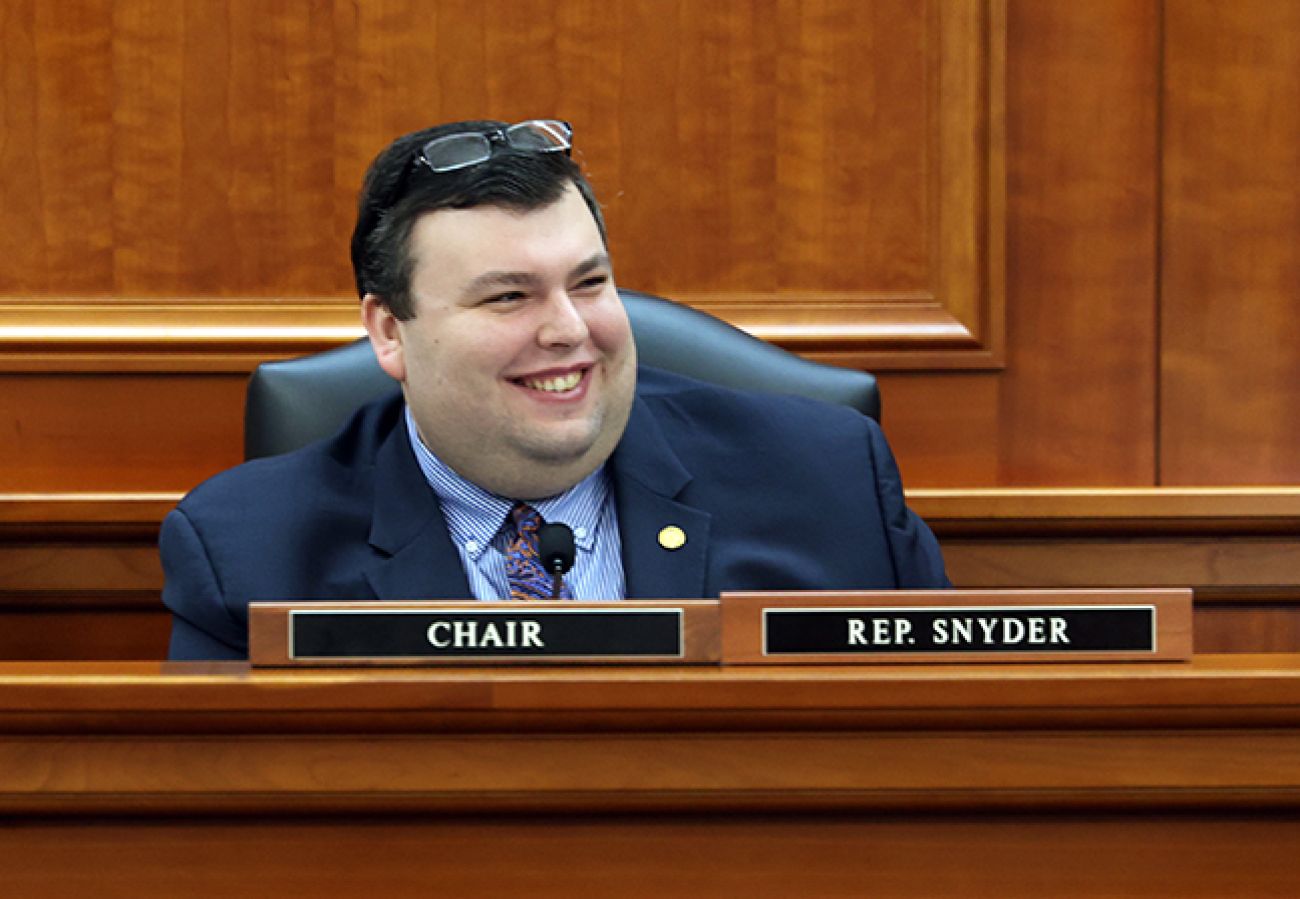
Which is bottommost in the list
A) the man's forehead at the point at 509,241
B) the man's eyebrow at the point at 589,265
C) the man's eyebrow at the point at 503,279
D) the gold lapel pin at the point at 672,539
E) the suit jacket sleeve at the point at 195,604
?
the suit jacket sleeve at the point at 195,604

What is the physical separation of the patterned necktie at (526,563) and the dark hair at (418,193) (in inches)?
8.9

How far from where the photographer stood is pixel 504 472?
4.97ft

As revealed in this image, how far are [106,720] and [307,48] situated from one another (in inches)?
56.2

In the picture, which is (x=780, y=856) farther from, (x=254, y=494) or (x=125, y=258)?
(x=125, y=258)

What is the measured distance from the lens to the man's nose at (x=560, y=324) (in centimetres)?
149

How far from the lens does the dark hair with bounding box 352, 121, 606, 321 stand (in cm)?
151

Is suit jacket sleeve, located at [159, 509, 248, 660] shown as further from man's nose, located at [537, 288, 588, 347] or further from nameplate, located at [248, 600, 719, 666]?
nameplate, located at [248, 600, 719, 666]

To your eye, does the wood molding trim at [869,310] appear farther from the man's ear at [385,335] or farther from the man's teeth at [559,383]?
the man's teeth at [559,383]

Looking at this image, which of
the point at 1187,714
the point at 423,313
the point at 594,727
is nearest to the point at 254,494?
the point at 423,313

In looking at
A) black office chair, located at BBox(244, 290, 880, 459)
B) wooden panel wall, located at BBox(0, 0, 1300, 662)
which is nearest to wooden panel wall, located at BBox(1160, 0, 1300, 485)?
wooden panel wall, located at BBox(0, 0, 1300, 662)

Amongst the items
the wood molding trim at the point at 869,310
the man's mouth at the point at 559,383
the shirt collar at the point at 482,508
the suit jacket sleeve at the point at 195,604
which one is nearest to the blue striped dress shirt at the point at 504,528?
the shirt collar at the point at 482,508

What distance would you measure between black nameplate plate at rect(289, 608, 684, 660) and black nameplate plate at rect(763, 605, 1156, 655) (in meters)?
0.06

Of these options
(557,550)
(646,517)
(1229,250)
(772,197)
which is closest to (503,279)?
(646,517)

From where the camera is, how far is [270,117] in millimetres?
2041
